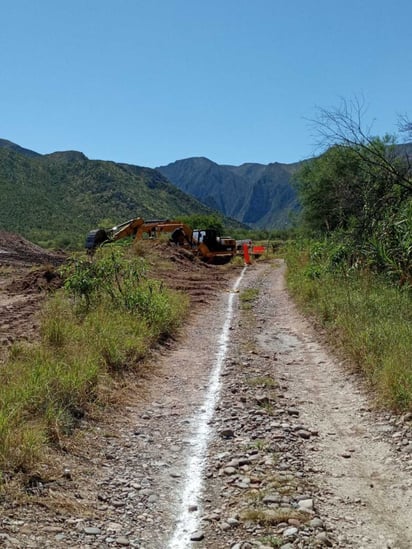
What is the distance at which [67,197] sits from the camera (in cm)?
7369

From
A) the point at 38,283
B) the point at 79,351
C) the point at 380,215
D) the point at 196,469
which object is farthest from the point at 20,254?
the point at 196,469

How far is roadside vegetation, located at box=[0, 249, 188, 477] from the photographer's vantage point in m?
4.94

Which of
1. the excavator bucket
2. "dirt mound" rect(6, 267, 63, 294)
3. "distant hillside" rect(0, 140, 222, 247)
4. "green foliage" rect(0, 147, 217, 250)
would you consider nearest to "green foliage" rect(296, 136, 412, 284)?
"dirt mound" rect(6, 267, 63, 294)

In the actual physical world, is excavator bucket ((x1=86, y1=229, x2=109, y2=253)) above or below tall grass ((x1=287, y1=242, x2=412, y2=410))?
above

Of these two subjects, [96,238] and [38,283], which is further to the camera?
[96,238]

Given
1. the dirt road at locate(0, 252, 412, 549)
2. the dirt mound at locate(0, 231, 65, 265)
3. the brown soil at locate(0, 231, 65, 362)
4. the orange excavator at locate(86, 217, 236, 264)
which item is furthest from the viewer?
the dirt mound at locate(0, 231, 65, 265)

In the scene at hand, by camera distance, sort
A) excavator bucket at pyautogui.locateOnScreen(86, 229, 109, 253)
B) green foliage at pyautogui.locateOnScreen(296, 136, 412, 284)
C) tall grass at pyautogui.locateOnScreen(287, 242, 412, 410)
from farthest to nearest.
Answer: excavator bucket at pyautogui.locateOnScreen(86, 229, 109, 253) → green foliage at pyautogui.locateOnScreen(296, 136, 412, 284) → tall grass at pyautogui.locateOnScreen(287, 242, 412, 410)

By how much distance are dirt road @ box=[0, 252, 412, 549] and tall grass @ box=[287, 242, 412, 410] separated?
336 mm

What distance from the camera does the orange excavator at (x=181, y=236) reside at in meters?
24.5

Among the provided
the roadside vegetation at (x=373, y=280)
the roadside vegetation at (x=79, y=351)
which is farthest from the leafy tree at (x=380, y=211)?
the roadside vegetation at (x=79, y=351)

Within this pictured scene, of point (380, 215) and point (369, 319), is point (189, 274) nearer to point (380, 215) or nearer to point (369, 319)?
point (380, 215)

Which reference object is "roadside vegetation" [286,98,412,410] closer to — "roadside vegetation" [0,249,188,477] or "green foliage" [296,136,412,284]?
"green foliage" [296,136,412,284]

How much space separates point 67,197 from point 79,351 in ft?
227

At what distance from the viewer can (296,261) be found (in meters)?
20.9
